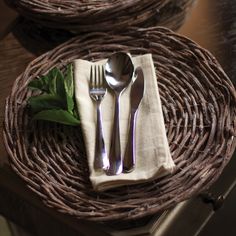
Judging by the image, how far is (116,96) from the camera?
64cm

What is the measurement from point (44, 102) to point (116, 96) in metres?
0.09

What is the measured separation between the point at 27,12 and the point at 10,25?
9 cm

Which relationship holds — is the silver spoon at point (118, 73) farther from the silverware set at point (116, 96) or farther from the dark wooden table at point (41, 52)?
the dark wooden table at point (41, 52)

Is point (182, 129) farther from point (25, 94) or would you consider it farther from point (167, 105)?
point (25, 94)

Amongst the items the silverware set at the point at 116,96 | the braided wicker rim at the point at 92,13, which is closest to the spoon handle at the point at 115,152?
the silverware set at the point at 116,96

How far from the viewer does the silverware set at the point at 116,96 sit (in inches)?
22.5

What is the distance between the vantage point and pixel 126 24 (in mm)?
694

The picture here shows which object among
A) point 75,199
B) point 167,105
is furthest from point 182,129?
point 75,199

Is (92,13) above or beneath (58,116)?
above

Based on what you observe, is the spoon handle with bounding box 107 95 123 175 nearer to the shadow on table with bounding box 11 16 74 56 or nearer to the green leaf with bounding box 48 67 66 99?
the green leaf with bounding box 48 67 66 99

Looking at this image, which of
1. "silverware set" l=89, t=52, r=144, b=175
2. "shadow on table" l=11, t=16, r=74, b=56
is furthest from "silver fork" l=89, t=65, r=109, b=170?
"shadow on table" l=11, t=16, r=74, b=56

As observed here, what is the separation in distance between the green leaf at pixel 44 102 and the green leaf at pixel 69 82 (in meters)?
0.02

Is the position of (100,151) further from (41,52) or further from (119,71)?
(41,52)

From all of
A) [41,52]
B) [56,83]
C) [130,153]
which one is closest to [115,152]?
[130,153]
